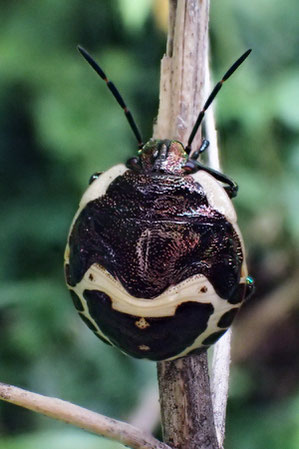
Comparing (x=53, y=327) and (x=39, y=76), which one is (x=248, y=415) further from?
(x=39, y=76)

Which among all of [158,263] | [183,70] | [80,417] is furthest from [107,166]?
[80,417]

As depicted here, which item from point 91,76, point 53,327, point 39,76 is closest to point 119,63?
point 91,76

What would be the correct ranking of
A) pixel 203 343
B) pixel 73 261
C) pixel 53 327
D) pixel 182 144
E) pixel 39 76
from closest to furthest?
pixel 203 343 → pixel 73 261 → pixel 182 144 → pixel 53 327 → pixel 39 76

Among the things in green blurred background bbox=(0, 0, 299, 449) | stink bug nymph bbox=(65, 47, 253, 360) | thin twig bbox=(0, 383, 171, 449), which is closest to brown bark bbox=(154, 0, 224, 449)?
stink bug nymph bbox=(65, 47, 253, 360)

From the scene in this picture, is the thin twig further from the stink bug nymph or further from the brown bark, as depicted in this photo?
the brown bark

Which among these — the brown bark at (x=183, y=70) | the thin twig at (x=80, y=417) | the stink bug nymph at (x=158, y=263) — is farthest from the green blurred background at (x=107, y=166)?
the thin twig at (x=80, y=417)

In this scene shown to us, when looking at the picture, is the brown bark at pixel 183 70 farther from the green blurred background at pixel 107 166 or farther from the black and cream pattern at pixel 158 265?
the green blurred background at pixel 107 166
